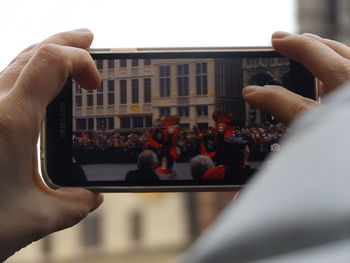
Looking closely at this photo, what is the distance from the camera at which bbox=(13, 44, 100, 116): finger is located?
1648 millimetres

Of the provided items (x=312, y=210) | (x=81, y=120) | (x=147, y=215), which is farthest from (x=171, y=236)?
(x=312, y=210)

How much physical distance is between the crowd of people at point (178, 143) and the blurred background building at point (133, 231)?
20.4 m

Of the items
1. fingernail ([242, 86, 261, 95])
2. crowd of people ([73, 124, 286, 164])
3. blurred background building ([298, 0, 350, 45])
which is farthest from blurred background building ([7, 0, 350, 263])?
blurred background building ([298, 0, 350, 45])

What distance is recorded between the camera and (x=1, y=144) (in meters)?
1.59

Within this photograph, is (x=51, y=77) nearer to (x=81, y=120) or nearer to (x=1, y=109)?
(x=1, y=109)

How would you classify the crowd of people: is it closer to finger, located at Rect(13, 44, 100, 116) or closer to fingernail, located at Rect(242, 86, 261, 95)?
fingernail, located at Rect(242, 86, 261, 95)

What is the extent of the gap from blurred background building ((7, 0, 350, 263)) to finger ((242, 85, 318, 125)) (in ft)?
67.9

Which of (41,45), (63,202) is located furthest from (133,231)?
(41,45)

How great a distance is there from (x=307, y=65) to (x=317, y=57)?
0.19 feet

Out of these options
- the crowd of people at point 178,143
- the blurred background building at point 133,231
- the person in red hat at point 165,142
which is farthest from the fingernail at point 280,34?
the blurred background building at point 133,231

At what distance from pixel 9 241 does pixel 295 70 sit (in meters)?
1.02

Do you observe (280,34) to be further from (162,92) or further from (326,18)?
(326,18)

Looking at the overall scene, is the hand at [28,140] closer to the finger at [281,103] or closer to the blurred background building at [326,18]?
the finger at [281,103]

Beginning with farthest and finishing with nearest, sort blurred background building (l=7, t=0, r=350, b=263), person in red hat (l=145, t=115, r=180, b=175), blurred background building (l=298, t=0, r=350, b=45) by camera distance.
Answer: blurred background building (l=298, t=0, r=350, b=45), blurred background building (l=7, t=0, r=350, b=263), person in red hat (l=145, t=115, r=180, b=175)
